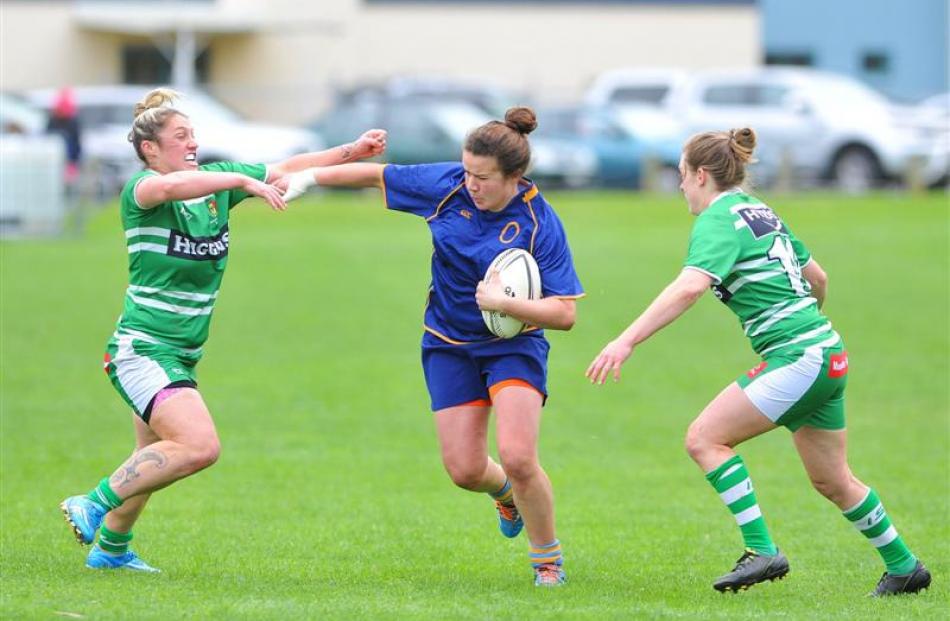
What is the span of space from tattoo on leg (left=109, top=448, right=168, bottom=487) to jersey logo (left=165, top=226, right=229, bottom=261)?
2.69 ft

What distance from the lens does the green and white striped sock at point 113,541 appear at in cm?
704

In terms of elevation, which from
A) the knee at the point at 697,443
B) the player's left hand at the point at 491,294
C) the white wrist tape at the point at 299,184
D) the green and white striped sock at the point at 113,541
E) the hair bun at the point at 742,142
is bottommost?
the green and white striped sock at the point at 113,541

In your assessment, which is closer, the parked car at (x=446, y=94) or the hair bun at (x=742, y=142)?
the hair bun at (x=742, y=142)

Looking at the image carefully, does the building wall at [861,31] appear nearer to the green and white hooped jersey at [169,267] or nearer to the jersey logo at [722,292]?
the jersey logo at [722,292]

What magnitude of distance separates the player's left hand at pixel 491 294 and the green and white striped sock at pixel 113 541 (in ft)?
6.27

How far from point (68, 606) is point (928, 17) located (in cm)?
4727

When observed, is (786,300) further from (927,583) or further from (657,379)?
(657,379)

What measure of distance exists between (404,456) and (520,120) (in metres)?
5.01

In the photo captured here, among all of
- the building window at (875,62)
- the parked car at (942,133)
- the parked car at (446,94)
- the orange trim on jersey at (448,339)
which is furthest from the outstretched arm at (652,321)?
the building window at (875,62)

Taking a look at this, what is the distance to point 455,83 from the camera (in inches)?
1459

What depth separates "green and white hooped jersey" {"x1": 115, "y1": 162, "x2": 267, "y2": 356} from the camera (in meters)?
6.74

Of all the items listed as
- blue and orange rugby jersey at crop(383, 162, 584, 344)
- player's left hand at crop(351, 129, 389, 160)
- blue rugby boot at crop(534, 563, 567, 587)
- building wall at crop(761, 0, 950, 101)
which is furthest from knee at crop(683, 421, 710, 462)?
building wall at crop(761, 0, 950, 101)

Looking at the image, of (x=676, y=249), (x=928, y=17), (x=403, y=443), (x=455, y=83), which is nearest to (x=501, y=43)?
(x=455, y=83)

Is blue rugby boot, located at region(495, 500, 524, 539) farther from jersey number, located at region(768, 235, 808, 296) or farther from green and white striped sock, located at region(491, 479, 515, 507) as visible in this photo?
jersey number, located at region(768, 235, 808, 296)
